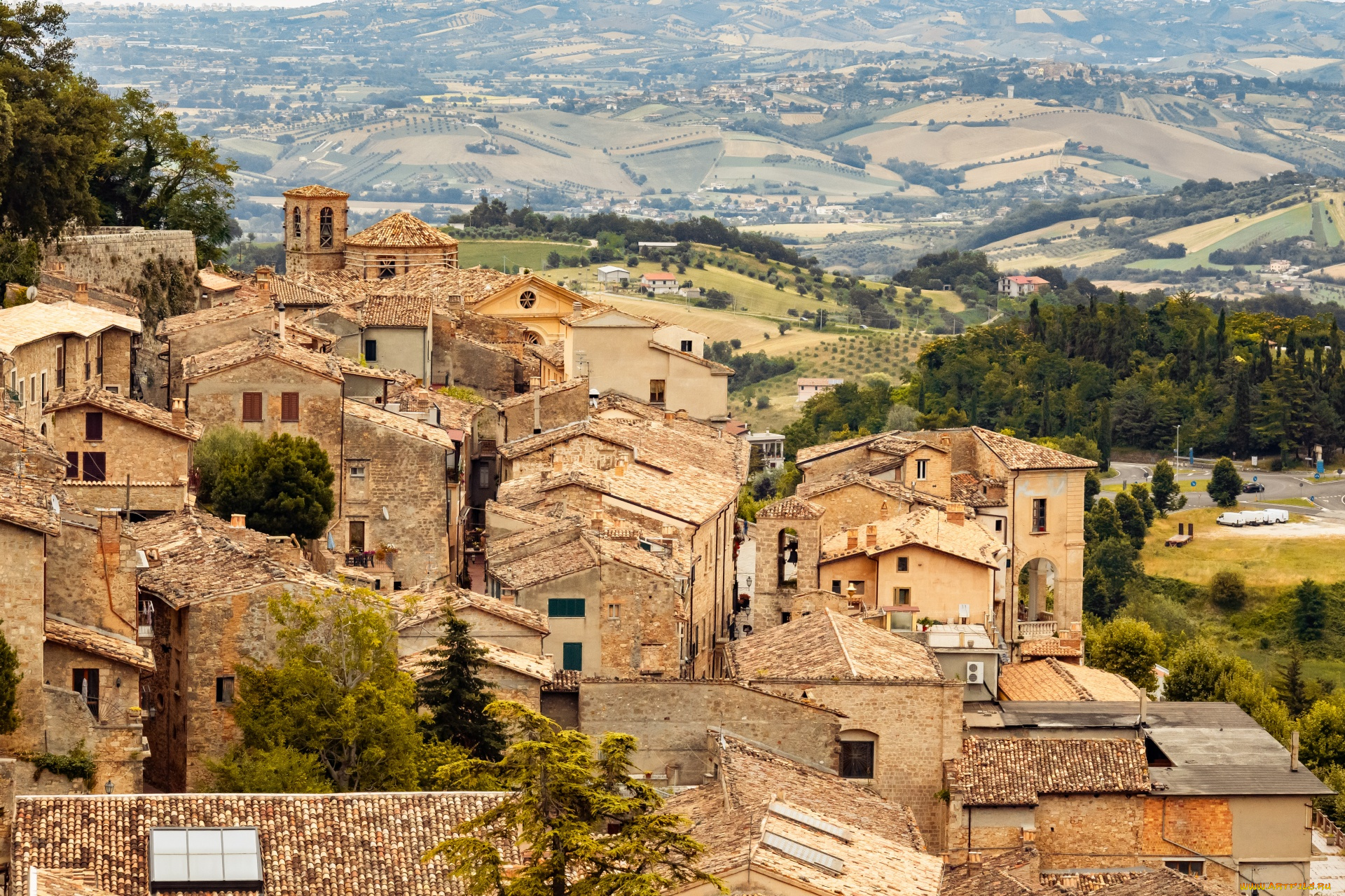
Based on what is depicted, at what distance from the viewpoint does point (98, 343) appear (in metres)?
Answer: 49.3

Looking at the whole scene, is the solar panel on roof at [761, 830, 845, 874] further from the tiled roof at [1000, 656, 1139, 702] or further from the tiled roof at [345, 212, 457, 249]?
the tiled roof at [345, 212, 457, 249]

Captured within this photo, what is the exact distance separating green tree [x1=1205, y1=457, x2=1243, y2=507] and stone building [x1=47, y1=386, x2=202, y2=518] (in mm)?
82086

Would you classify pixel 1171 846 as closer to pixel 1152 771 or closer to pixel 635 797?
pixel 1152 771

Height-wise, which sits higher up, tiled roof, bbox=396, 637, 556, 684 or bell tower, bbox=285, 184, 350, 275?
bell tower, bbox=285, 184, 350, 275

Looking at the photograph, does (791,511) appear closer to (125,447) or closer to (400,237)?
(125,447)

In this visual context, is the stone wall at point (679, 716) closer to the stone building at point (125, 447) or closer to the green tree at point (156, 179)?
the stone building at point (125, 447)

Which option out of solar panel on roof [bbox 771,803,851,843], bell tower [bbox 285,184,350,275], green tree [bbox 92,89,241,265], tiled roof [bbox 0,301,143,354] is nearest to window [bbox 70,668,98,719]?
solar panel on roof [bbox 771,803,851,843]

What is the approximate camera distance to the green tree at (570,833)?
77.8 feet

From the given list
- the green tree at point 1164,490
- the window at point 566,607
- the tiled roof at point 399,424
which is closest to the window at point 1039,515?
the tiled roof at point 399,424

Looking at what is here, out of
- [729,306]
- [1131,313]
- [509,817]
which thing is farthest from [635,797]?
[729,306]

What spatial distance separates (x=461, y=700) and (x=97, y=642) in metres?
5.51

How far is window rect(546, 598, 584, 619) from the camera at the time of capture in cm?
4050

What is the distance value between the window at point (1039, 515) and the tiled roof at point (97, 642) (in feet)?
107

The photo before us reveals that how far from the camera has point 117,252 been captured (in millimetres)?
61625
